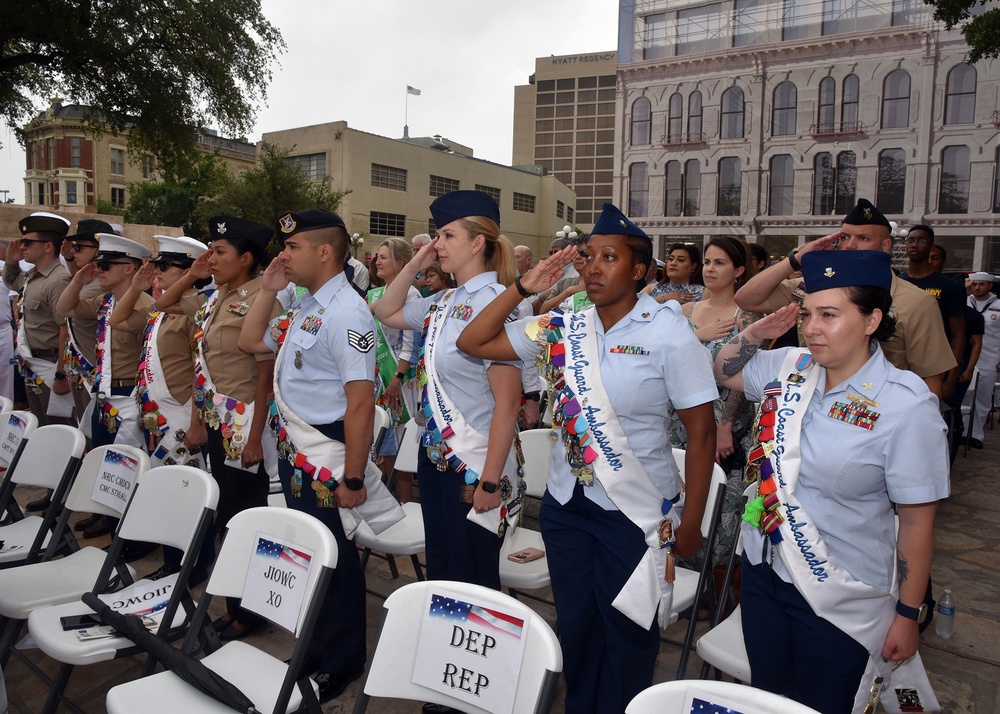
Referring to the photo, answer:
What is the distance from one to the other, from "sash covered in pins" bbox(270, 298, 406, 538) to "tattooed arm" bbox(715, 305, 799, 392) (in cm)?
139

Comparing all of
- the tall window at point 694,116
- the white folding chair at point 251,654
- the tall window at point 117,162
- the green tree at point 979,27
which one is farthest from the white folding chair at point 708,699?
the tall window at point 117,162

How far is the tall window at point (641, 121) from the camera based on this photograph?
30.5 metres

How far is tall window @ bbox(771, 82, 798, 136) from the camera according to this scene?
27.9 m

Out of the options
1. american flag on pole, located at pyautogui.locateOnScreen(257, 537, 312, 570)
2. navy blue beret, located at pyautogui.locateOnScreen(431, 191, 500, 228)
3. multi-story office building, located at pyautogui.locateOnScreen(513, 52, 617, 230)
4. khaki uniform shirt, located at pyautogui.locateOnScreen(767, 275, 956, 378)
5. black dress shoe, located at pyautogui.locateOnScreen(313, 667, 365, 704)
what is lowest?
black dress shoe, located at pyautogui.locateOnScreen(313, 667, 365, 704)

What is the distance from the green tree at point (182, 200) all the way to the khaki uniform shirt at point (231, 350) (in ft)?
106

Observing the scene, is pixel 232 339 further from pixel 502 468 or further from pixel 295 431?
pixel 502 468

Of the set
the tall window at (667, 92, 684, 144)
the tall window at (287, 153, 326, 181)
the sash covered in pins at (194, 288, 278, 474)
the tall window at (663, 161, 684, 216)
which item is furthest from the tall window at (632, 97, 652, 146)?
the sash covered in pins at (194, 288, 278, 474)

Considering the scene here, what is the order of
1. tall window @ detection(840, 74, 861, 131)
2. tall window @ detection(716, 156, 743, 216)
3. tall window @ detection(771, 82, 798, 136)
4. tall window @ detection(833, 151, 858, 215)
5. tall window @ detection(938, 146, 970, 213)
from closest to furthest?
1. tall window @ detection(938, 146, 970, 213)
2. tall window @ detection(840, 74, 861, 131)
3. tall window @ detection(833, 151, 858, 215)
4. tall window @ detection(771, 82, 798, 136)
5. tall window @ detection(716, 156, 743, 216)

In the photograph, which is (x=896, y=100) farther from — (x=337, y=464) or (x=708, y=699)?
(x=708, y=699)

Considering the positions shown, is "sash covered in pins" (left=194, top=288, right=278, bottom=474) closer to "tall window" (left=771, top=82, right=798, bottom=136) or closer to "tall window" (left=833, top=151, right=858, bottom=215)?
"tall window" (left=833, top=151, right=858, bottom=215)

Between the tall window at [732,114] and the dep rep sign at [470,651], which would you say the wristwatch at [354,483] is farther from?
the tall window at [732,114]

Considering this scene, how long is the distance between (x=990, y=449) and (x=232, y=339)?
758 cm

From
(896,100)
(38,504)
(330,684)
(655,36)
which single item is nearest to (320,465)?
(330,684)

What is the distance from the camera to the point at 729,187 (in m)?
29.1
